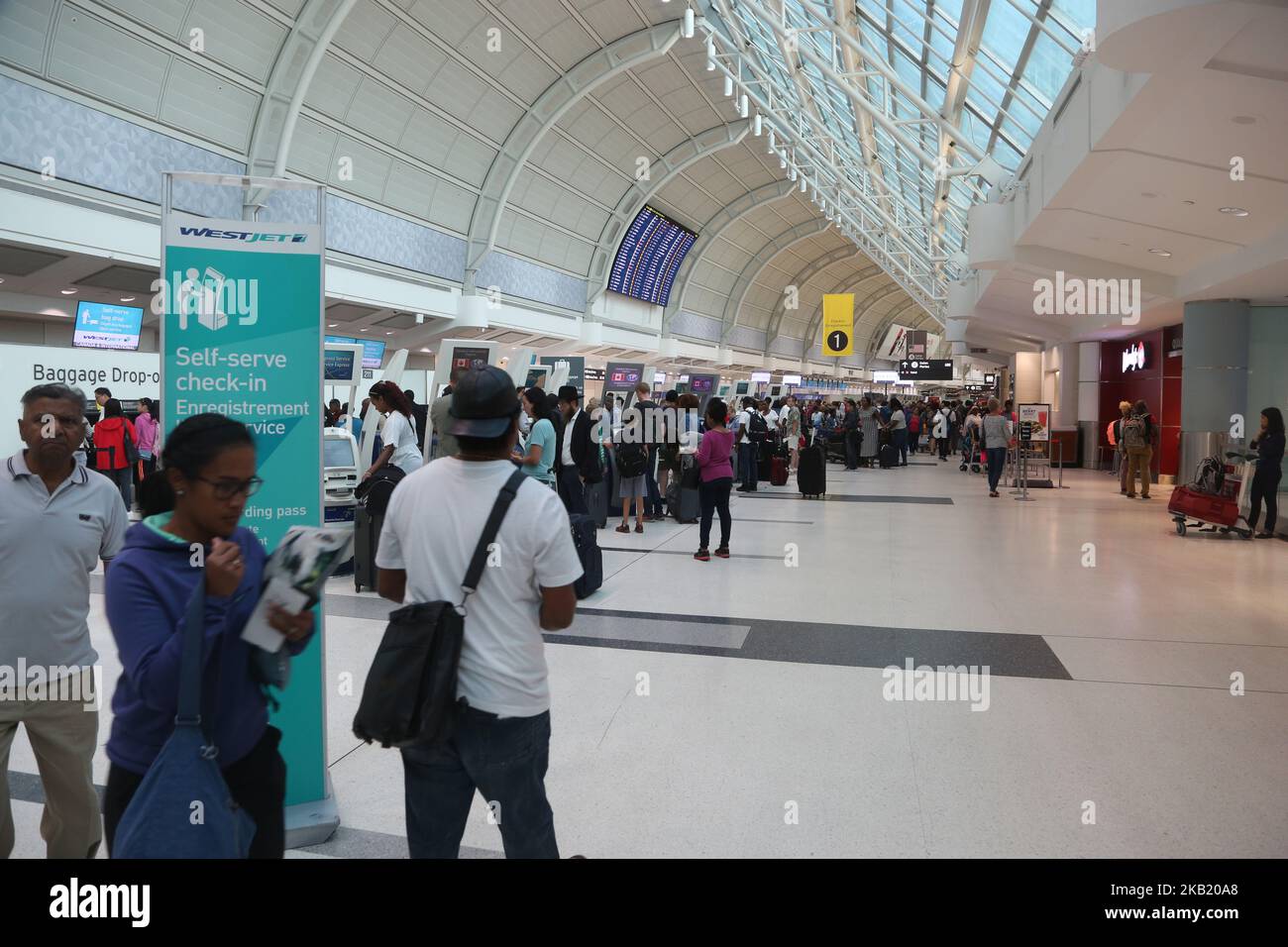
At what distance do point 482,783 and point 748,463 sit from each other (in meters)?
15.9

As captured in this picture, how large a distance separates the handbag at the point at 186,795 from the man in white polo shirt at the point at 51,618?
1.15 m

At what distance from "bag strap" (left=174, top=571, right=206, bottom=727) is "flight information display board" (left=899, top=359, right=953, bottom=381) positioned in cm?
4717

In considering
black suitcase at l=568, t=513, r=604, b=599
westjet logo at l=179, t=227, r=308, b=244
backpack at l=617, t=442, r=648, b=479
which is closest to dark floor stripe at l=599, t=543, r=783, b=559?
backpack at l=617, t=442, r=648, b=479

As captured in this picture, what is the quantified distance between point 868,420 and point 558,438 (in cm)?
1746

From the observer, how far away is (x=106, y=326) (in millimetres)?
18484

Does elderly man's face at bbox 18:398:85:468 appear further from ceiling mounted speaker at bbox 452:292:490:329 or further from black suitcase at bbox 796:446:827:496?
ceiling mounted speaker at bbox 452:292:490:329

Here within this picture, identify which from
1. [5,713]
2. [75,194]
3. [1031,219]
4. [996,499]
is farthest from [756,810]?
[75,194]

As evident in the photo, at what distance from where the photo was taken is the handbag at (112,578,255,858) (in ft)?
5.70

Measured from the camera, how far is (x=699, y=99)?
32.2 m

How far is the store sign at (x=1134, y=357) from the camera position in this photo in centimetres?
2304

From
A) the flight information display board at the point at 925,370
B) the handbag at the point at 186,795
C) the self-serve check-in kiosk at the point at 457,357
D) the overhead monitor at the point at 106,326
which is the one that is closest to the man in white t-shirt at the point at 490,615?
the handbag at the point at 186,795

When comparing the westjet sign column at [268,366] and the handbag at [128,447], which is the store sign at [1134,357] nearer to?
the handbag at [128,447]

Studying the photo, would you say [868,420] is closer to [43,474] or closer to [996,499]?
[996,499]

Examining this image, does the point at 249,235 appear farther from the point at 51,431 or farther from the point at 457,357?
the point at 457,357
